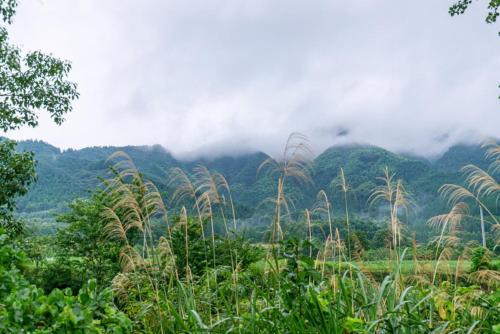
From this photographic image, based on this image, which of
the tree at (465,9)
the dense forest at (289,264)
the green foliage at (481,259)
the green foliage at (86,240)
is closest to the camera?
the dense forest at (289,264)

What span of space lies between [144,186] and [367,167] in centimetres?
8590

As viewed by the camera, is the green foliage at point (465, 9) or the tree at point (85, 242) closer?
the green foliage at point (465, 9)

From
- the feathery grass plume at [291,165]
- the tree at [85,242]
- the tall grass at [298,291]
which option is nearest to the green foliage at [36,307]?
the tall grass at [298,291]

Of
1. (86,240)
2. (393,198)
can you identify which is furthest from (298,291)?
(86,240)

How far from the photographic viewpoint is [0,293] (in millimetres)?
2238

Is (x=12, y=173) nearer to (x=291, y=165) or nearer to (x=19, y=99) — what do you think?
(x=19, y=99)

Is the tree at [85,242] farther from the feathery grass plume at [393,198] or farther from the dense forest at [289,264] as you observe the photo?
the feathery grass plume at [393,198]

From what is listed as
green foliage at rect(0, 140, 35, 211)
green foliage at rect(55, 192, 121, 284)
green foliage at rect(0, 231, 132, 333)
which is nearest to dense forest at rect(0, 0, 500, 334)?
green foliage at rect(0, 231, 132, 333)

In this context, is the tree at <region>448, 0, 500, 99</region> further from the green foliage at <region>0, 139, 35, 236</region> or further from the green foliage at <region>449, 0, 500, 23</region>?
the green foliage at <region>0, 139, 35, 236</region>

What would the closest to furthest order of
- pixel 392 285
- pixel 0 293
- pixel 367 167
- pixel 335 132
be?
pixel 0 293 → pixel 392 285 → pixel 367 167 → pixel 335 132

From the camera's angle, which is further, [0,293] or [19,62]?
[19,62]

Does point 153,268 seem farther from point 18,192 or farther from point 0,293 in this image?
point 18,192

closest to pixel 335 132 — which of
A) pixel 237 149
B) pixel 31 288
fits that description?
pixel 237 149

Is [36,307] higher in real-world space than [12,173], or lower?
lower
